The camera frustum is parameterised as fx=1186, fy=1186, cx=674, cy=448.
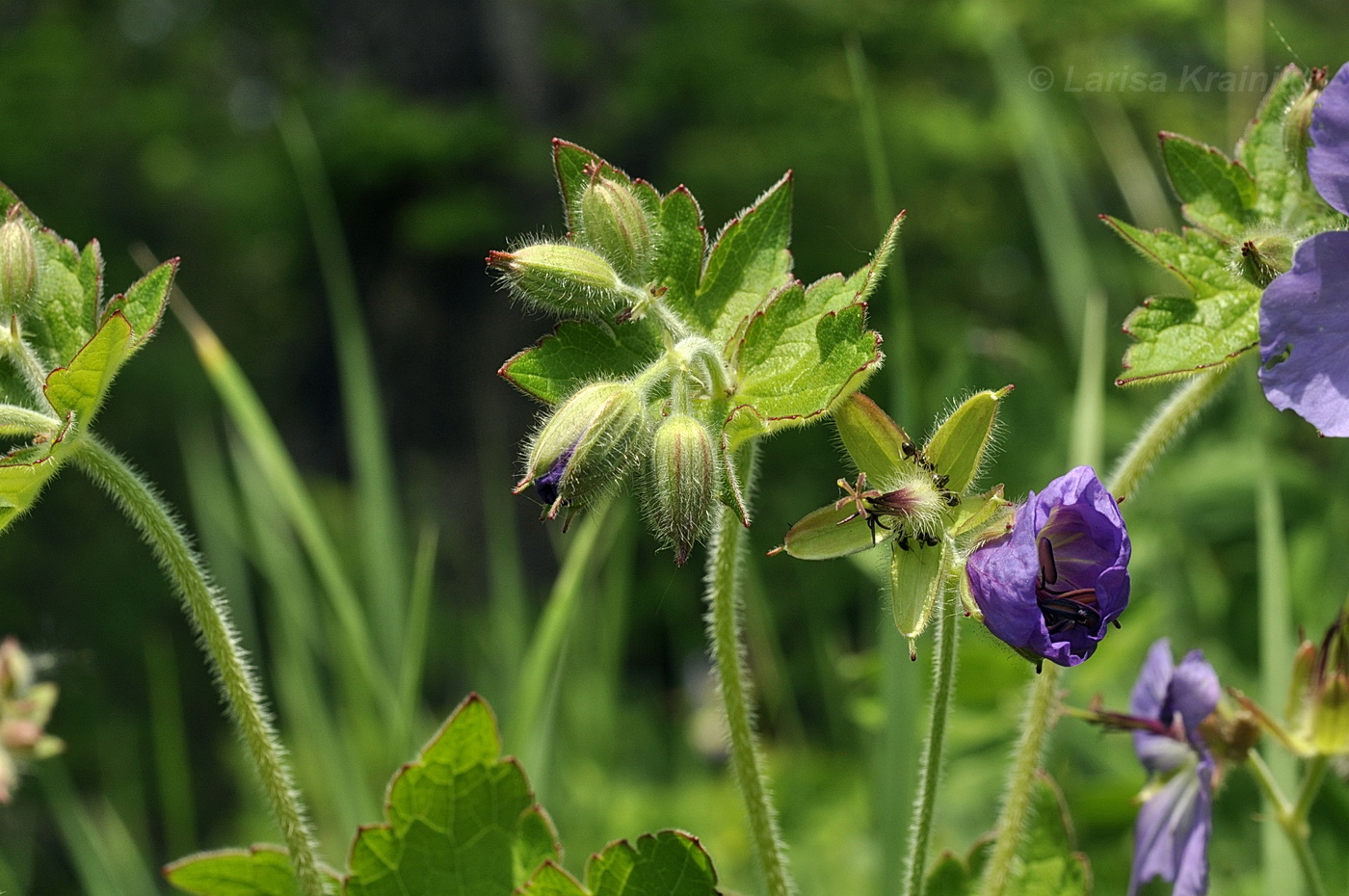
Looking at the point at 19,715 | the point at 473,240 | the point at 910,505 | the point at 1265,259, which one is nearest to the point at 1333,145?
the point at 1265,259

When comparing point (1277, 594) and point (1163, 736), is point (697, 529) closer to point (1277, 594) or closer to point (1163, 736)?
point (1163, 736)

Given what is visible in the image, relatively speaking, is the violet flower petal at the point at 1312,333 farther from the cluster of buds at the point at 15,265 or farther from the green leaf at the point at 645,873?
the cluster of buds at the point at 15,265

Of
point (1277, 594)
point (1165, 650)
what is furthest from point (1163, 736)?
point (1277, 594)

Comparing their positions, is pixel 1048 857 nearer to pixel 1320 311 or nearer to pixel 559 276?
pixel 1320 311

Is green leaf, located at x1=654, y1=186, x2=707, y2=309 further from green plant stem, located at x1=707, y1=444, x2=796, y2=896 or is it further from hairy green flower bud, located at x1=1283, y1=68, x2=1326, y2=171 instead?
hairy green flower bud, located at x1=1283, y1=68, x2=1326, y2=171

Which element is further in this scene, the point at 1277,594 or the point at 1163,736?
the point at 1277,594

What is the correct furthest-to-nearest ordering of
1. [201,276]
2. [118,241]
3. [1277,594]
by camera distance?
1. [201,276]
2. [118,241]
3. [1277,594]
